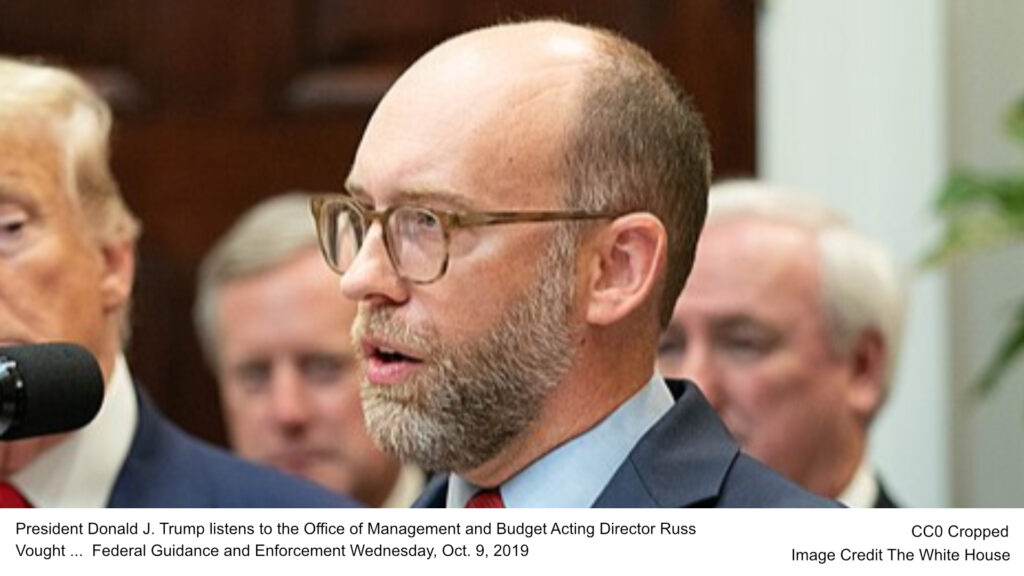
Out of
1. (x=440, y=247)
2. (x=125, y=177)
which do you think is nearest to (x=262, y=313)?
(x=125, y=177)

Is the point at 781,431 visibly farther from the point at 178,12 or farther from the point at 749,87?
the point at 178,12

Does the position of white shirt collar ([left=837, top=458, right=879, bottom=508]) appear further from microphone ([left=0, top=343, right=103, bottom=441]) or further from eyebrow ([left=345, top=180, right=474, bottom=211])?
microphone ([left=0, top=343, right=103, bottom=441])

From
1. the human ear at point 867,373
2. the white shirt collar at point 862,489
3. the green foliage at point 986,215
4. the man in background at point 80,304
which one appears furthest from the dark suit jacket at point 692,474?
the green foliage at point 986,215

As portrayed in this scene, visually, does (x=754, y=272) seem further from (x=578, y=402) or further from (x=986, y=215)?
(x=578, y=402)

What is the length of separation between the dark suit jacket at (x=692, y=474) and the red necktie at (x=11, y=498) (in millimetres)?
869

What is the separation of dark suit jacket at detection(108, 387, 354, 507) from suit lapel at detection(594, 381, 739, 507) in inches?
33.1

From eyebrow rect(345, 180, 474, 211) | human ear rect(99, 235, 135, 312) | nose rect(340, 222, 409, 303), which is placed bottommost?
human ear rect(99, 235, 135, 312)

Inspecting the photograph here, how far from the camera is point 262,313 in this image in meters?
4.61

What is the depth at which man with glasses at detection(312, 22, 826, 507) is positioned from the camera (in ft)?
8.02

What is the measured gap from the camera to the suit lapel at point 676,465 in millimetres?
2434

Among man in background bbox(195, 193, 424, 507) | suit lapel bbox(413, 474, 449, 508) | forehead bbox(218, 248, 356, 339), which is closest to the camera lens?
suit lapel bbox(413, 474, 449, 508)

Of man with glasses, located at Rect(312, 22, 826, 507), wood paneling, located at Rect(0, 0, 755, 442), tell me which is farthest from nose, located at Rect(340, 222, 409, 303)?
wood paneling, located at Rect(0, 0, 755, 442)

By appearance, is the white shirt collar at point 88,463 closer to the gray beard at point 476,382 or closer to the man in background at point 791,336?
the gray beard at point 476,382
